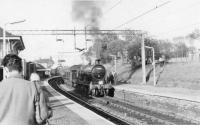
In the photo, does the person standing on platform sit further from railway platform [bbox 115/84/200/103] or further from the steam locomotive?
the steam locomotive

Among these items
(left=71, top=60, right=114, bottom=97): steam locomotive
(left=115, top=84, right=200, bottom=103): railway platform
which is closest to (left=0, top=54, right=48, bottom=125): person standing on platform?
(left=115, top=84, right=200, bottom=103): railway platform

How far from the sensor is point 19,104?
382 cm

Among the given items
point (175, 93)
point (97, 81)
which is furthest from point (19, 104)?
point (97, 81)

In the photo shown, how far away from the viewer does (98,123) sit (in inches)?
524

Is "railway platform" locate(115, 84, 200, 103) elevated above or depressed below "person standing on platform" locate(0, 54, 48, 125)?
below

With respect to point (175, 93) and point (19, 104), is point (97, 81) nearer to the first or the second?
point (175, 93)

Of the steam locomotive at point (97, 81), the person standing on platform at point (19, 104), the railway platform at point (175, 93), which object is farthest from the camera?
the steam locomotive at point (97, 81)

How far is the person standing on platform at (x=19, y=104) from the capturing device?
12.4ft

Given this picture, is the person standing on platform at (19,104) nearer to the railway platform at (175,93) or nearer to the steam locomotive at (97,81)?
the railway platform at (175,93)

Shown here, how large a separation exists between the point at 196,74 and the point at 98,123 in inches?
1071

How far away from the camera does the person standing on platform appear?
12.4 ft

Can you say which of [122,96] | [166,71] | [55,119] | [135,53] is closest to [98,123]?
[55,119]

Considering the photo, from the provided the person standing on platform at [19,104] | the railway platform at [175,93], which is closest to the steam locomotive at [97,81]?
the railway platform at [175,93]

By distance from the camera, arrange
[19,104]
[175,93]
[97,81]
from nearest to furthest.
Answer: [19,104] < [175,93] < [97,81]
